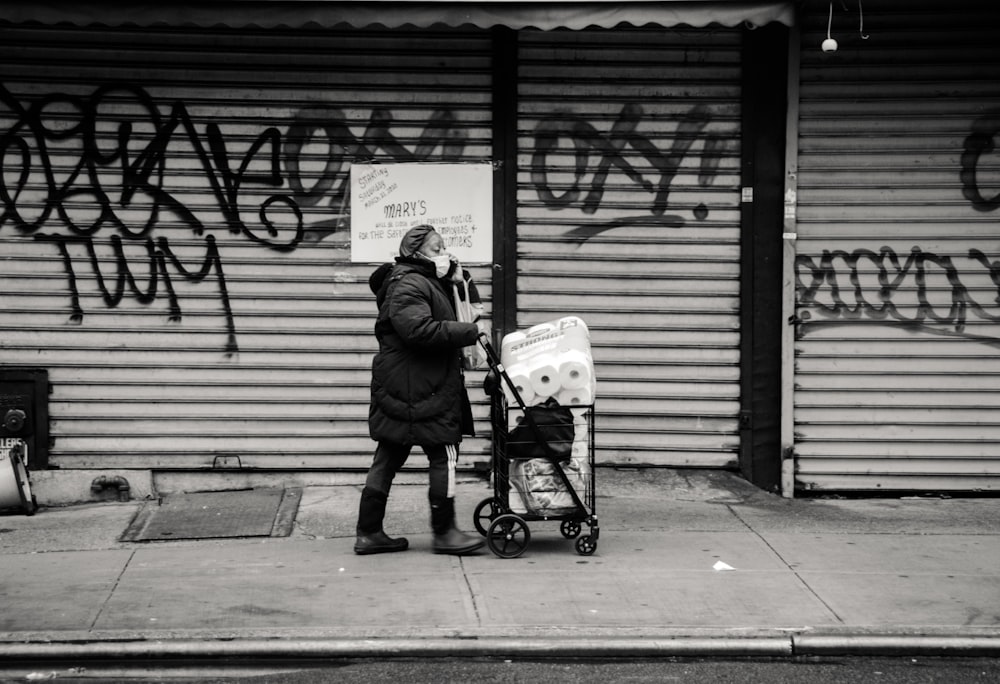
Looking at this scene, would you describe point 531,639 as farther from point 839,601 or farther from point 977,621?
point 977,621

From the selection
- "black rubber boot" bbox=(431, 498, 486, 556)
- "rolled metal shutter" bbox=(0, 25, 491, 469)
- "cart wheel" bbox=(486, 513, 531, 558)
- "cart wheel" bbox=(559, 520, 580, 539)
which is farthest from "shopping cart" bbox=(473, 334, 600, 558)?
"rolled metal shutter" bbox=(0, 25, 491, 469)

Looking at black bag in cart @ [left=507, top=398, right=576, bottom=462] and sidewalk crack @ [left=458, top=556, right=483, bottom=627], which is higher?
black bag in cart @ [left=507, top=398, right=576, bottom=462]

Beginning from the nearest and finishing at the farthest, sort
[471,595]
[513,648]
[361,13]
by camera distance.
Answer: [513,648] < [471,595] < [361,13]

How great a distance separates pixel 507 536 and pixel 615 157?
319cm

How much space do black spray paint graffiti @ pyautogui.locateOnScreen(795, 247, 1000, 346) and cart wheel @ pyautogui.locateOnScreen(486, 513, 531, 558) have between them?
3080mm

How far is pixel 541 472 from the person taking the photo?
705 centimetres

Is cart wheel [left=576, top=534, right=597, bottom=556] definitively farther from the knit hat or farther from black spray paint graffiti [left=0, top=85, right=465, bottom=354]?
black spray paint graffiti [left=0, top=85, right=465, bottom=354]

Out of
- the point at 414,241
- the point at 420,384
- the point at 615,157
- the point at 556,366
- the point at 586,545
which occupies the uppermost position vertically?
the point at 615,157

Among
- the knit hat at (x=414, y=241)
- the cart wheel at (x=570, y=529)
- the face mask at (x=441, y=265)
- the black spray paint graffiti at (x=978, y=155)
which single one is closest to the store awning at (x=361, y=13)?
the knit hat at (x=414, y=241)

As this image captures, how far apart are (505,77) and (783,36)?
2.06m

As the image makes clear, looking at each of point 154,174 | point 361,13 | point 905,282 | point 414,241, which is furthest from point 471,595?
point 905,282

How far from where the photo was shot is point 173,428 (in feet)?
28.8

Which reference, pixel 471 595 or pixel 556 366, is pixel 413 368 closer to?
pixel 556 366

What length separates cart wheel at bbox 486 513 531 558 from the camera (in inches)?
275
